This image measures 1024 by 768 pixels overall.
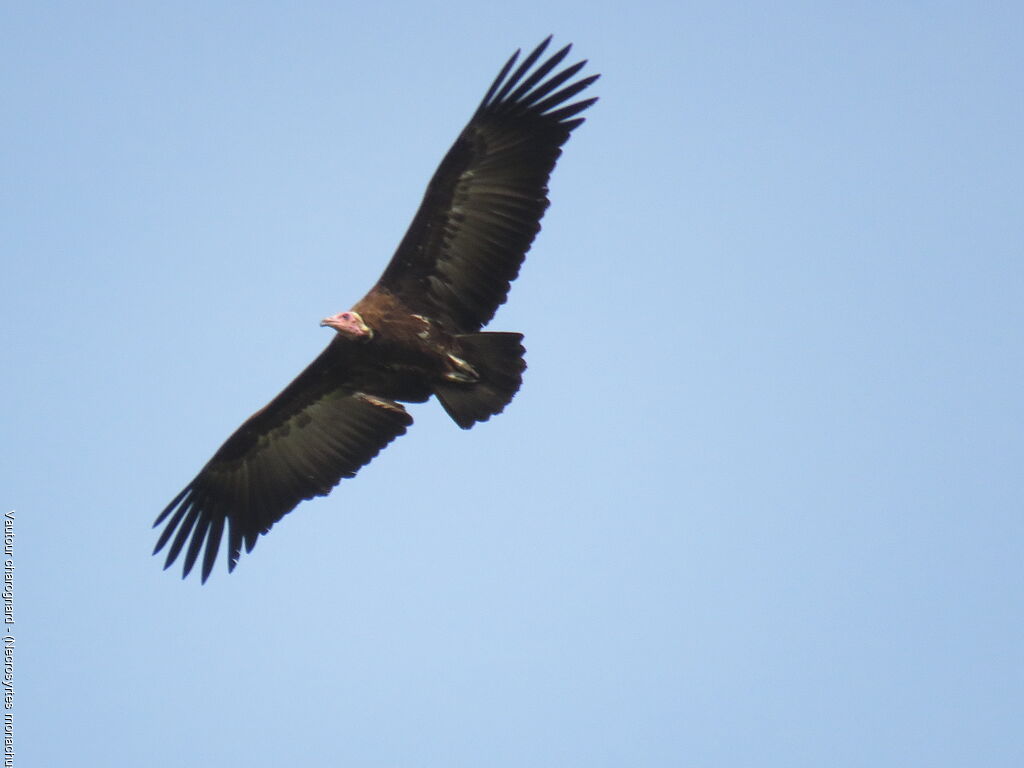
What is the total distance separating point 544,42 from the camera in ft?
42.4

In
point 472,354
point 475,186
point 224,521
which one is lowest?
point 224,521

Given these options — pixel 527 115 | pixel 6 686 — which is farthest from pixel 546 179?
pixel 6 686

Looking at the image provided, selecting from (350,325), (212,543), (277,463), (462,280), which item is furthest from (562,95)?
(212,543)

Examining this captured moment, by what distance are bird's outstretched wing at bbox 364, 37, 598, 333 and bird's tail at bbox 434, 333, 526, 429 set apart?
283mm

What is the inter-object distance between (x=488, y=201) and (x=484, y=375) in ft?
5.60

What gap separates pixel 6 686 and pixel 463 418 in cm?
518

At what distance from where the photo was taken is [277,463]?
49.3 ft

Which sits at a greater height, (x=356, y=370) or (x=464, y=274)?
(x=464, y=274)

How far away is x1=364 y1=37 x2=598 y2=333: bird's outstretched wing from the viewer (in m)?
13.0

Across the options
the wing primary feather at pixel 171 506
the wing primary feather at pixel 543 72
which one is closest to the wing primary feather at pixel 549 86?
the wing primary feather at pixel 543 72


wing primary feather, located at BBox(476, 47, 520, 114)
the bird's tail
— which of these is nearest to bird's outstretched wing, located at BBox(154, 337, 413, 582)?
the bird's tail

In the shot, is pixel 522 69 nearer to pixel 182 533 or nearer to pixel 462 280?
pixel 462 280

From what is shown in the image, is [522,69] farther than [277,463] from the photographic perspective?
No

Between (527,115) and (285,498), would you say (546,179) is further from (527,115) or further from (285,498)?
(285,498)
